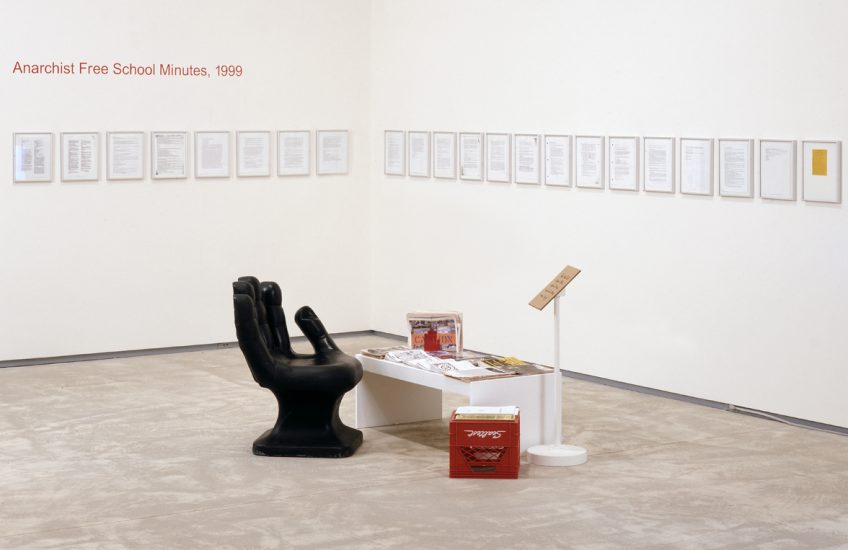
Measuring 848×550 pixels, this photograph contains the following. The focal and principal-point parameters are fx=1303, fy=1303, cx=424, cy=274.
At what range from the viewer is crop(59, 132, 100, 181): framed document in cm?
1081

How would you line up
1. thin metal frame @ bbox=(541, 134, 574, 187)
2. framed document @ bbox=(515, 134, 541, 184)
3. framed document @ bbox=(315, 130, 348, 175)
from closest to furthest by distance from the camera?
thin metal frame @ bbox=(541, 134, 574, 187)
framed document @ bbox=(515, 134, 541, 184)
framed document @ bbox=(315, 130, 348, 175)

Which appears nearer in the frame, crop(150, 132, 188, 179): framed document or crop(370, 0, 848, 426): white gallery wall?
crop(370, 0, 848, 426): white gallery wall

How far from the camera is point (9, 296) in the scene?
10.7 meters

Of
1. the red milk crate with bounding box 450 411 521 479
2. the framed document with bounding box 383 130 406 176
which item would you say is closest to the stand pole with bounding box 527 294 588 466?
the red milk crate with bounding box 450 411 521 479

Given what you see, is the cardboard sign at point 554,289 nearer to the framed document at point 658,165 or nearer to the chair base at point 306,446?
the chair base at point 306,446

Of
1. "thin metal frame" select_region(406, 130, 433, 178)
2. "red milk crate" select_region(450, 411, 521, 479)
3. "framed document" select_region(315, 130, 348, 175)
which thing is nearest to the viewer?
"red milk crate" select_region(450, 411, 521, 479)

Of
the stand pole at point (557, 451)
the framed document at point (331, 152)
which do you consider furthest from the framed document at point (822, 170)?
the framed document at point (331, 152)

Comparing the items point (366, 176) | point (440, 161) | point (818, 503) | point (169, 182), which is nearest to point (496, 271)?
point (440, 161)

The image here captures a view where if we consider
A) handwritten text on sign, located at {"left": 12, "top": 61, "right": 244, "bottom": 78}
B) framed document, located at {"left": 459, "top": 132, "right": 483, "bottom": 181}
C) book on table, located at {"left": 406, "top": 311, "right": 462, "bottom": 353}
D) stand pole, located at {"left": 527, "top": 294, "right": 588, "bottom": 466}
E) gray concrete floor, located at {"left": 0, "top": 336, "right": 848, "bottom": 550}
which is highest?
handwritten text on sign, located at {"left": 12, "top": 61, "right": 244, "bottom": 78}

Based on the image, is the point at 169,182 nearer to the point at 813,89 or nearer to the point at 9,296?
the point at 9,296

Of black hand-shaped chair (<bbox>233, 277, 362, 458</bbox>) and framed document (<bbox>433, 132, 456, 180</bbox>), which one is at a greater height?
framed document (<bbox>433, 132, 456, 180</bbox>)

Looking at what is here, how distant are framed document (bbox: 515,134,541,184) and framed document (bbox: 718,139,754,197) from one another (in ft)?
6.01

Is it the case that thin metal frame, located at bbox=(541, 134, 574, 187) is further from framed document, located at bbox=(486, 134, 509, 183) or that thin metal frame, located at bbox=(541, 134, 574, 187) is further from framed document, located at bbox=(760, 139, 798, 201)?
framed document, located at bbox=(760, 139, 798, 201)

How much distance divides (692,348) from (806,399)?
1000 millimetres
